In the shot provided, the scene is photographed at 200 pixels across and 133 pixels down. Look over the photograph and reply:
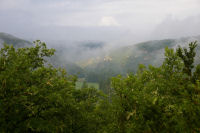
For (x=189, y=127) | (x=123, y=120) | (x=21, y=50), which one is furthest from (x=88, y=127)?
(x=189, y=127)

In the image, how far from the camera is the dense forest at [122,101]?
1266 centimetres

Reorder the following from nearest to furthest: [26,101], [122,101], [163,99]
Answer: [26,101]
[163,99]
[122,101]

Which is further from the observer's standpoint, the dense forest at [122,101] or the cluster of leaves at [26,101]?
the cluster of leaves at [26,101]

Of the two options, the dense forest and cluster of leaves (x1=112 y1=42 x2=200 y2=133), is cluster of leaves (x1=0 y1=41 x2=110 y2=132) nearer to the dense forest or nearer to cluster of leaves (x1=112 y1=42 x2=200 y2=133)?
the dense forest

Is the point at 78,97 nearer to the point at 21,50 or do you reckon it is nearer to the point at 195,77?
the point at 21,50

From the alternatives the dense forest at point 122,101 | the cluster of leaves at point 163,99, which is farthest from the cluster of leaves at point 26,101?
the cluster of leaves at point 163,99

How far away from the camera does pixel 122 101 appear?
18.7m

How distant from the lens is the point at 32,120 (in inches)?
620

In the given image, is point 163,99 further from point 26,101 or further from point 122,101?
point 26,101

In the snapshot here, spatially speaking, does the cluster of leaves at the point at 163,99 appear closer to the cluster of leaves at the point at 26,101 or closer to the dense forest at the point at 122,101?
the dense forest at the point at 122,101

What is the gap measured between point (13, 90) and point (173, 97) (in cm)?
1567

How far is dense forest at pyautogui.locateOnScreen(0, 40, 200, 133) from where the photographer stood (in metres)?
12.7

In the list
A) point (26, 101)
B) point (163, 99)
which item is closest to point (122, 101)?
point (163, 99)

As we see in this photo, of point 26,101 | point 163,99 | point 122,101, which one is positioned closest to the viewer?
point 26,101
